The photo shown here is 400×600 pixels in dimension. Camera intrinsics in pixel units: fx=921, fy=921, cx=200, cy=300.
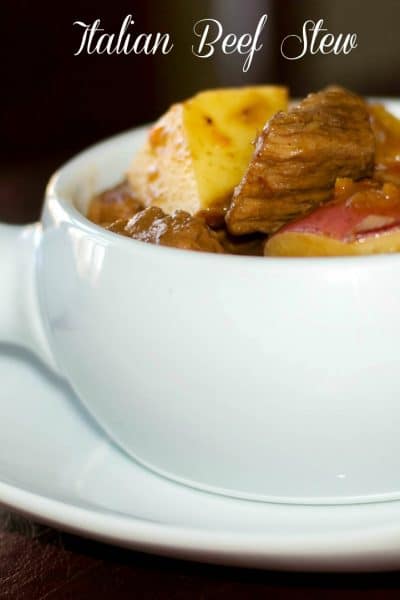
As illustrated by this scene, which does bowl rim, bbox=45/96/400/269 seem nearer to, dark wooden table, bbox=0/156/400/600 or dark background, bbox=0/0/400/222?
dark wooden table, bbox=0/156/400/600

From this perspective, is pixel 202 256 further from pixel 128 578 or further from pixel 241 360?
pixel 128 578

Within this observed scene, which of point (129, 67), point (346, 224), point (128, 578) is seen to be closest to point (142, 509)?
point (128, 578)

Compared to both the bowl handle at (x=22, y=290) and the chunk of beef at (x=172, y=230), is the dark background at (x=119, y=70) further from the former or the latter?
the chunk of beef at (x=172, y=230)

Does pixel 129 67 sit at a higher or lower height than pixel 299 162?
lower

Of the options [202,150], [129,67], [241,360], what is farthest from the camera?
[129,67]

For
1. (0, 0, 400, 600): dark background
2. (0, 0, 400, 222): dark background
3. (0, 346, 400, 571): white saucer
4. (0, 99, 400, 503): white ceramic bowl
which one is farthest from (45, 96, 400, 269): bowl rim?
(0, 0, 400, 222): dark background

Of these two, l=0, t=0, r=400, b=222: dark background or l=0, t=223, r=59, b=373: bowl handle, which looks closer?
l=0, t=223, r=59, b=373: bowl handle
